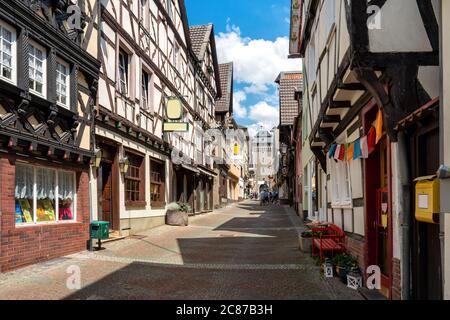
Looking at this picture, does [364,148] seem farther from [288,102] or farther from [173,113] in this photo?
[288,102]

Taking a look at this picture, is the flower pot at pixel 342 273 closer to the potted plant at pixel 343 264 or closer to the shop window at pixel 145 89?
the potted plant at pixel 343 264

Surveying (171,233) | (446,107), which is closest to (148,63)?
(171,233)

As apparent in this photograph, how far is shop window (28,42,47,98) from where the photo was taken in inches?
351

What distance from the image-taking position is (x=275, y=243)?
12.9 metres

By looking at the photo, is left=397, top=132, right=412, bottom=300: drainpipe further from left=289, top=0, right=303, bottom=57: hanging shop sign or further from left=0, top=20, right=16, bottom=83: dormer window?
left=289, top=0, right=303, bottom=57: hanging shop sign

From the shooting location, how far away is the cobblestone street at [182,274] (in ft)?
22.0

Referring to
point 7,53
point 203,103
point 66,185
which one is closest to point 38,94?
point 7,53

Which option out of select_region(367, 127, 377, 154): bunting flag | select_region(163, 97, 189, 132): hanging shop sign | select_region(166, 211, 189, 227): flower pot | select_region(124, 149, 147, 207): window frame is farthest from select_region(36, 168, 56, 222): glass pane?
select_region(166, 211, 189, 227): flower pot

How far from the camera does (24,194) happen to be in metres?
8.74

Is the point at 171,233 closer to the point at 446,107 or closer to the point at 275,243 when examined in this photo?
the point at 275,243

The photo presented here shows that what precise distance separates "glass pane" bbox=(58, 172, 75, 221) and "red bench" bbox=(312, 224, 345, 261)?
5.46 m

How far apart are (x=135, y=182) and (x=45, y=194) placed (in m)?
6.19

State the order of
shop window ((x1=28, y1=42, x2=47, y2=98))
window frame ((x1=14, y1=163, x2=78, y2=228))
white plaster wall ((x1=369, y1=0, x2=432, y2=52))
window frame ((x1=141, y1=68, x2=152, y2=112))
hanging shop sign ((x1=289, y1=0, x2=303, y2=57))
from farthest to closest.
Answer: hanging shop sign ((x1=289, y1=0, x2=303, y2=57))
window frame ((x1=141, y1=68, x2=152, y2=112))
shop window ((x1=28, y1=42, x2=47, y2=98))
window frame ((x1=14, y1=163, x2=78, y2=228))
white plaster wall ((x1=369, y1=0, x2=432, y2=52))

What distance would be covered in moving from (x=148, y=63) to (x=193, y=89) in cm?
848
